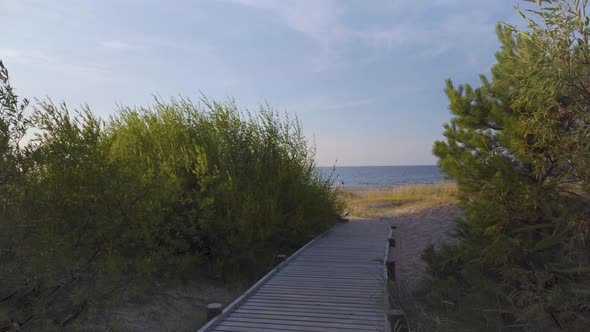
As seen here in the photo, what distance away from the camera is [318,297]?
19.8 ft

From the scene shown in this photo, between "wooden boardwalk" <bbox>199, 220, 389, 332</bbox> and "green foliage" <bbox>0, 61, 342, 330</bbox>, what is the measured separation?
42.1 inches

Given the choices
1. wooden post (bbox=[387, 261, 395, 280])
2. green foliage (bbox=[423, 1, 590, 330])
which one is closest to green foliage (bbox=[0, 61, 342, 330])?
wooden post (bbox=[387, 261, 395, 280])

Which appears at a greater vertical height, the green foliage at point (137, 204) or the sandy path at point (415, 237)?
the green foliage at point (137, 204)

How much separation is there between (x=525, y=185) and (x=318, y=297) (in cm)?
329

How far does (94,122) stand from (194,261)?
2.92 metres

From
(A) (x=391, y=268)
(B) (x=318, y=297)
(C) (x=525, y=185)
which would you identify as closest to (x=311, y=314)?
(B) (x=318, y=297)

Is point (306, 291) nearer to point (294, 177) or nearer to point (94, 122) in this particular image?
point (294, 177)

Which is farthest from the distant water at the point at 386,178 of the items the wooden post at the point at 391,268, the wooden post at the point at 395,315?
the wooden post at the point at 395,315

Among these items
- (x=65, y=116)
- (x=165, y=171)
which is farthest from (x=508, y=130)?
(x=65, y=116)

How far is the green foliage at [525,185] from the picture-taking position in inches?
167

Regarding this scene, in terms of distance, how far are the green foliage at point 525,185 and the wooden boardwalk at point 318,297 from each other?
126cm

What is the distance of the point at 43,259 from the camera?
4.54 m

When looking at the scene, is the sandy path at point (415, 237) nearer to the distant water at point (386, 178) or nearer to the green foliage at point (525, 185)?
the green foliage at point (525, 185)

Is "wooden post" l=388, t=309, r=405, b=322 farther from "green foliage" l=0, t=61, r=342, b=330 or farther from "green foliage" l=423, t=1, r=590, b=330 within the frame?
"green foliage" l=0, t=61, r=342, b=330
